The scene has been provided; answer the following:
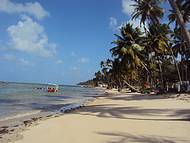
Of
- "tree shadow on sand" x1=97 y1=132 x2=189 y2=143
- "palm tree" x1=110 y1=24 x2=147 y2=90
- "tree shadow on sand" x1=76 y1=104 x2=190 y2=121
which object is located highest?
"palm tree" x1=110 y1=24 x2=147 y2=90

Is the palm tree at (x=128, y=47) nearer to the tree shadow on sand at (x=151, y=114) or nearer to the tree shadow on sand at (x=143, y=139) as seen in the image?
the tree shadow on sand at (x=151, y=114)

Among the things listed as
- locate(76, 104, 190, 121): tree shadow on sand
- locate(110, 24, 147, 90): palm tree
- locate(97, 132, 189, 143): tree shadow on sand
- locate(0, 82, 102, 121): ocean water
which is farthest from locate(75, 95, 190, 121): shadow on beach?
locate(110, 24, 147, 90): palm tree

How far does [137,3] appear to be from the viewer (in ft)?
168

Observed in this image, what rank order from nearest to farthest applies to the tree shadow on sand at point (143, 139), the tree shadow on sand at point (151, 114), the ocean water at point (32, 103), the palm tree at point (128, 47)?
the tree shadow on sand at point (143, 139) → the tree shadow on sand at point (151, 114) → the ocean water at point (32, 103) → the palm tree at point (128, 47)

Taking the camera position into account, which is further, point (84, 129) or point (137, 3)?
point (137, 3)

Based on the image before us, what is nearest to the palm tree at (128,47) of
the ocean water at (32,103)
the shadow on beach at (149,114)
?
the ocean water at (32,103)

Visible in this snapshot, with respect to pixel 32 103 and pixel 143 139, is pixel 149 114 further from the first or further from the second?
pixel 32 103

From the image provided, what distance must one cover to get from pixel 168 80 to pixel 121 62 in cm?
2287

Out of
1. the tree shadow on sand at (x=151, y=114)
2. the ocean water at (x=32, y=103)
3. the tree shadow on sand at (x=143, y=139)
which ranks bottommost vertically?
the tree shadow on sand at (x=143, y=139)

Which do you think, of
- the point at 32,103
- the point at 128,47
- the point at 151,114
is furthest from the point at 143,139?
the point at 128,47

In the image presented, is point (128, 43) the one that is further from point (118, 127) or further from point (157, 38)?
point (118, 127)

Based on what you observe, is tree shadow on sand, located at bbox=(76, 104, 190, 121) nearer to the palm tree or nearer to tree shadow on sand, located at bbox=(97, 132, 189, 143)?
tree shadow on sand, located at bbox=(97, 132, 189, 143)

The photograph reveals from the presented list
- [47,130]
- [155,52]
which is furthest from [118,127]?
[155,52]

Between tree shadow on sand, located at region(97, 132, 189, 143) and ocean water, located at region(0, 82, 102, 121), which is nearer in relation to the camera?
tree shadow on sand, located at region(97, 132, 189, 143)
